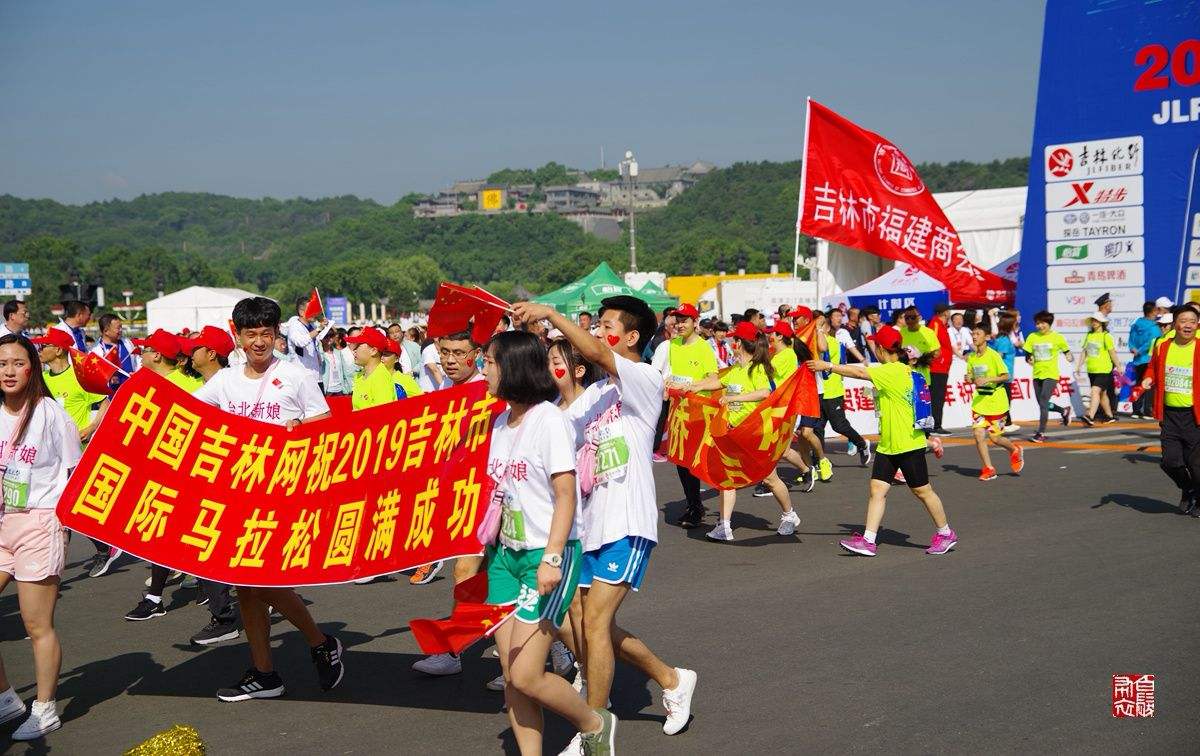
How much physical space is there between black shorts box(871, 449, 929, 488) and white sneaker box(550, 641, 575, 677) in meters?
3.71

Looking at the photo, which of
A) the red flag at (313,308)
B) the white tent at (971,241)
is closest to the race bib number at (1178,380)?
the red flag at (313,308)

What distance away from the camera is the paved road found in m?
5.16

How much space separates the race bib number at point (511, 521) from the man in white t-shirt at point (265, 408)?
1.87 meters

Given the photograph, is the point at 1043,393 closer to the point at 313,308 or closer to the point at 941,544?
the point at 941,544

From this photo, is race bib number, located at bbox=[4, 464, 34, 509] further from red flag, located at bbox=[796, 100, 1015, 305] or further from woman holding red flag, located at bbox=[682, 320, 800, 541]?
red flag, located at bbox=[796, 100, 1015, 305]

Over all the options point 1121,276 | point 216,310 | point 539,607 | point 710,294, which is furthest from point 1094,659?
point 216,310

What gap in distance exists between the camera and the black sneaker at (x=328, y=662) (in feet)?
19.5

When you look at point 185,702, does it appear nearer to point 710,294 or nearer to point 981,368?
point 981,368

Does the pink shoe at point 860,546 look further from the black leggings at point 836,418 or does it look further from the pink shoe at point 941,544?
the black leggings at point 836,418

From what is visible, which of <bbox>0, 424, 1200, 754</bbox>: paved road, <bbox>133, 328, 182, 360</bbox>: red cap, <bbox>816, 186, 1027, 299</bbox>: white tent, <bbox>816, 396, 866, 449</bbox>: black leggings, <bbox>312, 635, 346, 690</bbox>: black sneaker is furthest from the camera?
<bbox>816, 186, 1027, 299</bbox>: white tent

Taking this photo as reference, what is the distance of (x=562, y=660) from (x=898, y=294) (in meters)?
20.6

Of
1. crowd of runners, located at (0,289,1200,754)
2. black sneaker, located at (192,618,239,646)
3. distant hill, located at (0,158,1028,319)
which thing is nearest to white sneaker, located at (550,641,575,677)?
crowd of runners, located at (0,289,1200,754)

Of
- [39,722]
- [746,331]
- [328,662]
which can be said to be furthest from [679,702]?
[746,331]

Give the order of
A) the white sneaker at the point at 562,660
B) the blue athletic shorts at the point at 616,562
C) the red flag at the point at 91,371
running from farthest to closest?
the red flag at the point at 91,371, the white sneaker at the point at 562,660, the blue athletic shorts at the point at 616,562
